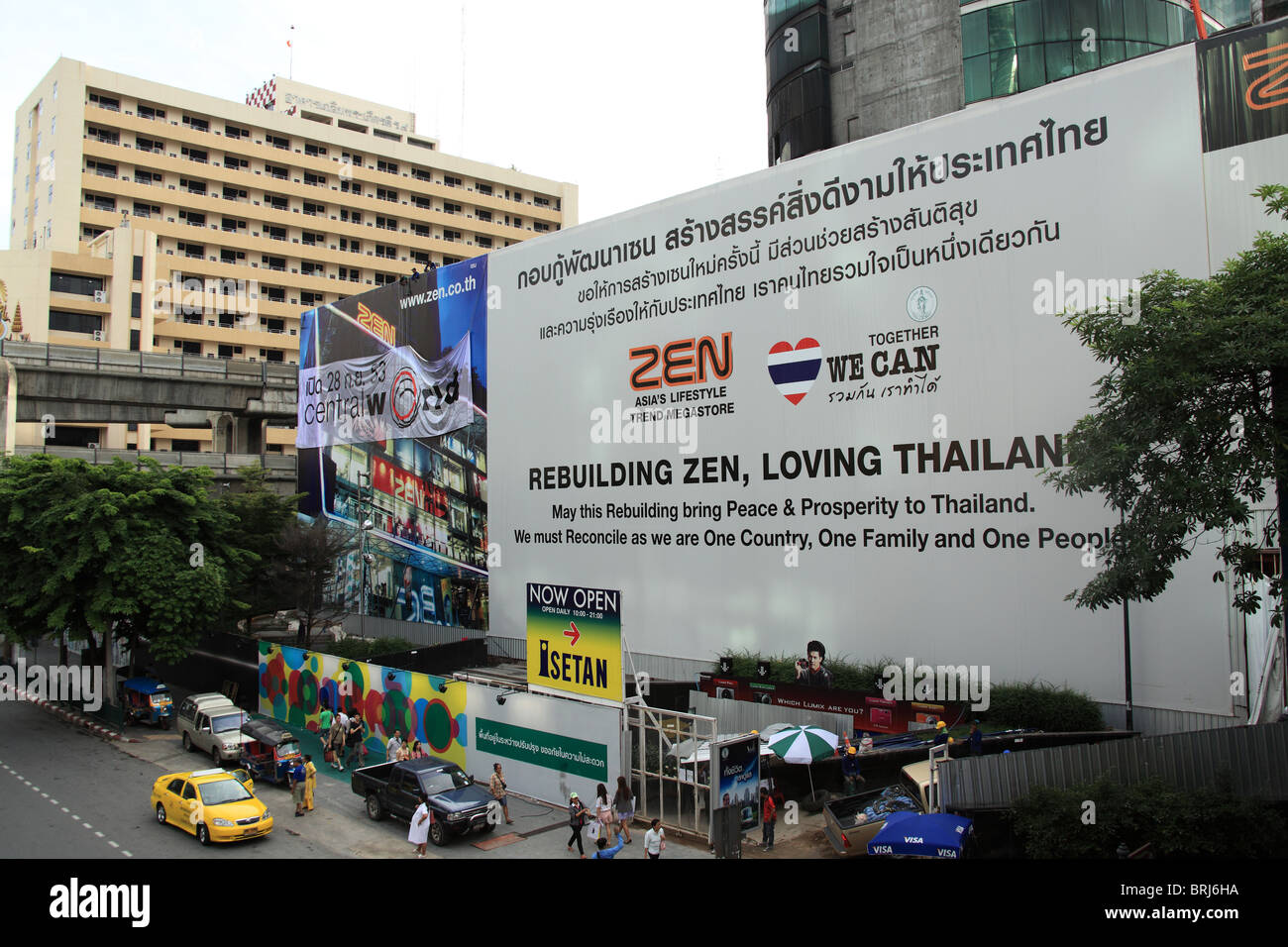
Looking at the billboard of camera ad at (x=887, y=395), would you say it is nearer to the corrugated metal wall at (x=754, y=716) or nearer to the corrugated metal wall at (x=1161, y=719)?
the corrugated metal wall at (x=1161, y=719)

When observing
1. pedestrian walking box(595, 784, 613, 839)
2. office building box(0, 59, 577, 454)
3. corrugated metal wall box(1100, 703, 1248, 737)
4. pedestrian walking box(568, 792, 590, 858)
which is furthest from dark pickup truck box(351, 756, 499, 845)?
office building box(0, 59, 577, 454)

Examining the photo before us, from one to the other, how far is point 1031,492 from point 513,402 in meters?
20.1

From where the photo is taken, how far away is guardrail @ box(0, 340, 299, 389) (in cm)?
4106

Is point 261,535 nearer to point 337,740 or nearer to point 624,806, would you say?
point 337,740

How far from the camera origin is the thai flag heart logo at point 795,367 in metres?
26.0

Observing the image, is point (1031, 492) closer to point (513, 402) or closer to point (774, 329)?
point (774, 329)

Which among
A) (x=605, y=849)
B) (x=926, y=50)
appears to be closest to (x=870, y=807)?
(x=605, y=849)

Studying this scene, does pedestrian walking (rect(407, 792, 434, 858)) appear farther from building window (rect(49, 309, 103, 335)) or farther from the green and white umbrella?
building window (rect(49, 309, 103, 335))

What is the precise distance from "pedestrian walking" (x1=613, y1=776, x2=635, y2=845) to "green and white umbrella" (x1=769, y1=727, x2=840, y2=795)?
3.52 metres

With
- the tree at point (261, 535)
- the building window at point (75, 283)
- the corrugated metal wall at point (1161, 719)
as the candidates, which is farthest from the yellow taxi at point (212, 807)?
the building window at point (75, 283)

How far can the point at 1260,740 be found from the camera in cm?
1429

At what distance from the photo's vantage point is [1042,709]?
66.8 feet

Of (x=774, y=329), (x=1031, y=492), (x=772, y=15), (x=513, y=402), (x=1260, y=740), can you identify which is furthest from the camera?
(x=772, y=15)
